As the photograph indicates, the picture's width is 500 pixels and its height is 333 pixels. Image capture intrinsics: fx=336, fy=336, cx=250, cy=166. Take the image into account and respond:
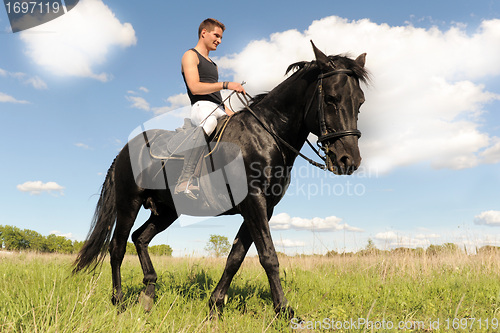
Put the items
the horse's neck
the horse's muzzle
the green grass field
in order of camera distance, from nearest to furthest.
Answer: the green grass field
the horse's muzzle
the horse's neck

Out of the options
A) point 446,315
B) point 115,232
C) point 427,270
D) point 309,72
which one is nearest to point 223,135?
point 309,72

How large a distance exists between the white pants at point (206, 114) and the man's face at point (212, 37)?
3.07ft

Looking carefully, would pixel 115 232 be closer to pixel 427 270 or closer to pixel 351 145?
pixel 351 145

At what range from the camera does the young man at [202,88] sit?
466cm

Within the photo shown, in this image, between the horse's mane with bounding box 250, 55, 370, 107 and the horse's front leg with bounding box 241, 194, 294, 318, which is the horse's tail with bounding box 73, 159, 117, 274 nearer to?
the horse's front leg with bounding box 241, 194, 294, 318

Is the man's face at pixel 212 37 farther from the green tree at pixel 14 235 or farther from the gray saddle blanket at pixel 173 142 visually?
the green tree at pixel 14 235

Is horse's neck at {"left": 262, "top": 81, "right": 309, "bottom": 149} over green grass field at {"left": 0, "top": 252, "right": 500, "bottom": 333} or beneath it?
over

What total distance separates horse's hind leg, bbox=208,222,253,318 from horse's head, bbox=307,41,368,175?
1499 mm

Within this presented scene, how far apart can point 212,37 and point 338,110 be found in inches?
93.1

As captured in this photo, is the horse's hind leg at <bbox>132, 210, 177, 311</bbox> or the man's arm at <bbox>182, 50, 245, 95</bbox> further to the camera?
the horse's hind leg at <bbox>132, 210, 177, 311</bbox>

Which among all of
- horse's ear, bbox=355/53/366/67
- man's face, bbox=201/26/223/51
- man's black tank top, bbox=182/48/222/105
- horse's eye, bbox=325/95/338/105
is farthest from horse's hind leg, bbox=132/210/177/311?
horse's ear, bbox=355/53/366/67

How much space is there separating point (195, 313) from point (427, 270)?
18.7ft

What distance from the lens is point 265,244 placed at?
159 inches

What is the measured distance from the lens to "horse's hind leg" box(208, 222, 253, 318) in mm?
4492
